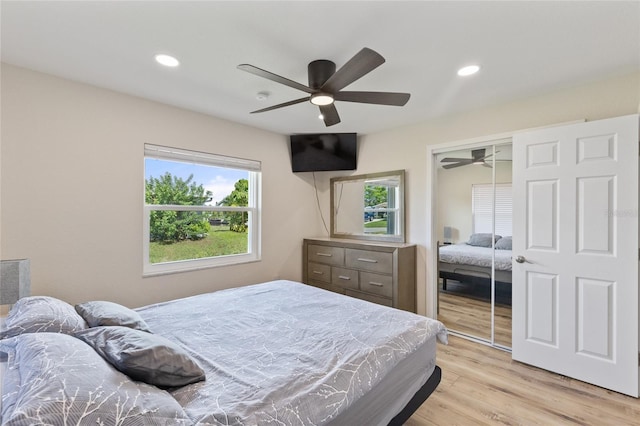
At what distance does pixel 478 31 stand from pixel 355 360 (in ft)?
6.64

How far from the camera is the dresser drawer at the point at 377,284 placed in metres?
3.20

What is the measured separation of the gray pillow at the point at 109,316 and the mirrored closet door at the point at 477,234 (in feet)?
10.5

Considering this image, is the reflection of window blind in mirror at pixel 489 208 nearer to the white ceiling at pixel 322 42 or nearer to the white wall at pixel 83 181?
the white ceiling at pixel 322 42

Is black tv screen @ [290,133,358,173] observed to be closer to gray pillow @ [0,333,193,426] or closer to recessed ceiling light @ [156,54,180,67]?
recessed ceiling light @ [156,54,180,67]

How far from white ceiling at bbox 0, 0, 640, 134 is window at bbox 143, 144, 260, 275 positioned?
770 millimetres

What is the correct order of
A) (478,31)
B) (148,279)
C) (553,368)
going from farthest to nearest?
1. (148,279)
2. (553,368)
3. (478,31)

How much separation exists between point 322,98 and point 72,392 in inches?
76.1

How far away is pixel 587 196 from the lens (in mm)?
2281

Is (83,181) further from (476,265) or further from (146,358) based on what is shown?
(476,265)

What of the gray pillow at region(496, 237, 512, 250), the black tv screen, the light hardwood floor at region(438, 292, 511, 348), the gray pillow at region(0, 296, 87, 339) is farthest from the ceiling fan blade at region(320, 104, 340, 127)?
the light hardwood floor at region(438, 292, 511, 348)

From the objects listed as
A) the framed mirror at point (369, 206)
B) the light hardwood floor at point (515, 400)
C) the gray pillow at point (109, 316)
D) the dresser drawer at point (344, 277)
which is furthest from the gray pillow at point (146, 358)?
the framed mirror at point (369, 206)

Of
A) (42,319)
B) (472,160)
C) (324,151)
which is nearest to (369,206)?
(324,151)

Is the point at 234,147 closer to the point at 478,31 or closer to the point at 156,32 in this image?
the point at 156,32

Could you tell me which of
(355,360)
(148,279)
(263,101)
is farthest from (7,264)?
(355,360)
